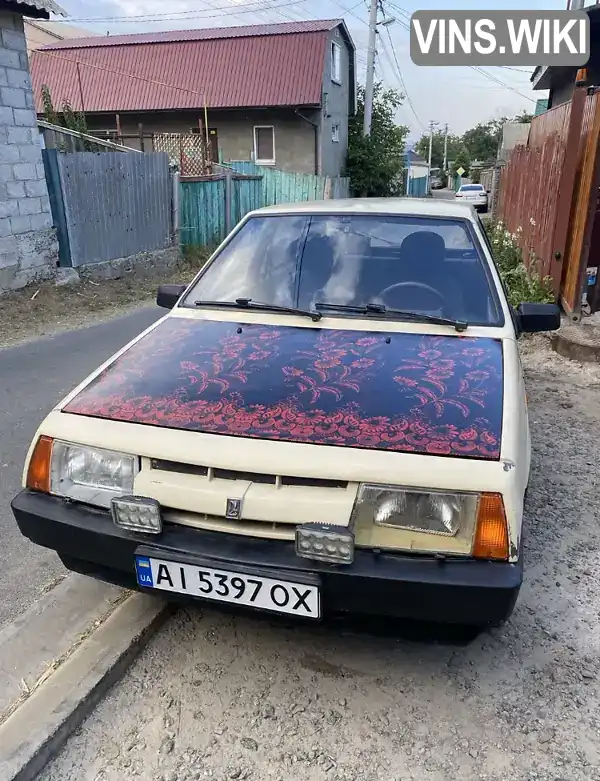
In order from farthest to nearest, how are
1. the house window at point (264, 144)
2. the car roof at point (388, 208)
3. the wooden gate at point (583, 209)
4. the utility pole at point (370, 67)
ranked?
the utility pole at point (370, 67)
the house window at point (264, 144)
the wooden gate at point (583, 209)
the car roof at point (388, 208)

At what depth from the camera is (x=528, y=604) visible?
2.80 m

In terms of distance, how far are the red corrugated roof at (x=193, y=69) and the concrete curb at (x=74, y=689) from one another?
69.9 ft

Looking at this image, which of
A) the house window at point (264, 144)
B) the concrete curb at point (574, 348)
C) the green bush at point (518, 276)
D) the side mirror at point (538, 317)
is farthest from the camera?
the house window at point (264, 144)

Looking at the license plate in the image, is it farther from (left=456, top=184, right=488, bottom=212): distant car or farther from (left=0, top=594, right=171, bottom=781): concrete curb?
(left=456, top=184, right=488, bottom=212): distant car

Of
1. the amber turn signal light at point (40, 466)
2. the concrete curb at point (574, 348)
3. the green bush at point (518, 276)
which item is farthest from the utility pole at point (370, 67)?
the amber turn signal light at point (40, 466)

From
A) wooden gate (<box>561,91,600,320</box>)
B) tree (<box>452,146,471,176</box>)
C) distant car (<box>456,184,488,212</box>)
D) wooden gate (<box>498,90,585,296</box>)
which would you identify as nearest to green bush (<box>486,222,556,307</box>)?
wooden gate (<box>498,90,585,296</box>)

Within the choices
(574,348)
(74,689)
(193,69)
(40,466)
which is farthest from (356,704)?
(193,69)

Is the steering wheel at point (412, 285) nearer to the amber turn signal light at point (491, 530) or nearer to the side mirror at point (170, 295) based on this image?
the side mirror at point (170, 295)

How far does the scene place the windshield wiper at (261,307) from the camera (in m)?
3.07

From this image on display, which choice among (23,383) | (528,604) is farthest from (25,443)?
(528,604)

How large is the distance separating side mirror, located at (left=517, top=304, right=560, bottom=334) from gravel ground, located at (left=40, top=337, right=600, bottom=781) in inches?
51.3

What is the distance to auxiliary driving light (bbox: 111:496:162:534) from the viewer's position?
6.96ft

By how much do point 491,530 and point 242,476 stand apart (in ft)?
2.71

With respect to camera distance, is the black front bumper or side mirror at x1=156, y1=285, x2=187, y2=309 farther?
side mirror at x1=156, y1=285, x2=187, y2=309
